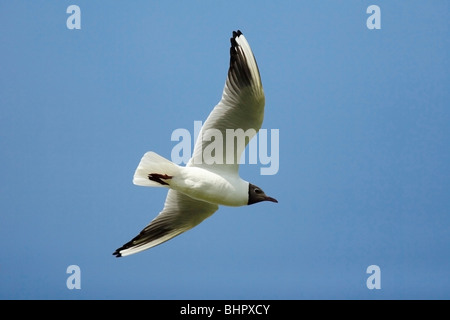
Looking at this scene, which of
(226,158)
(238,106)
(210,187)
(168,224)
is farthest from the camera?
(168,224)

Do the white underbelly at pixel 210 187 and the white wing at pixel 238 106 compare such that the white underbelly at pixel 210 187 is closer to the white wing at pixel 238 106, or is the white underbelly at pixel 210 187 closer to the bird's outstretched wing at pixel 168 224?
the white wing at pixel 238 106

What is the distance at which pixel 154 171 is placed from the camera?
220 inches

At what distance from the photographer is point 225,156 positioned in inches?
229

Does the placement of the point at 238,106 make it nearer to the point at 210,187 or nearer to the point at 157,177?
the point at 210,187

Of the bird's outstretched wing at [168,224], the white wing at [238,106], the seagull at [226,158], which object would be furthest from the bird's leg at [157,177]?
the bird's outstretched wing at [168,224]

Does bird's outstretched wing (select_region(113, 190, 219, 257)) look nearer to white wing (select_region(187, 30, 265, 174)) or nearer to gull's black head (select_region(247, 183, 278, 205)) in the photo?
gull's black head (select_region(247, 183, 278, 205))

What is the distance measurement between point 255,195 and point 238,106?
2.52ft

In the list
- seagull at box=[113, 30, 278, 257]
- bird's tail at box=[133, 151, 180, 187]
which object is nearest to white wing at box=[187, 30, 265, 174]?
seagull at box=[113, 30, 278, 257]

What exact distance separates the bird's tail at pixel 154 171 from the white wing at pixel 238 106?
0.34 m

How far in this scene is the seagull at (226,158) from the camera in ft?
18.0

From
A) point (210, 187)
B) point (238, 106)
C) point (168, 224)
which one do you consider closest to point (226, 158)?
point (210, 187)

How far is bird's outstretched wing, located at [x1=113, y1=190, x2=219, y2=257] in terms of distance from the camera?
6.23 meters
